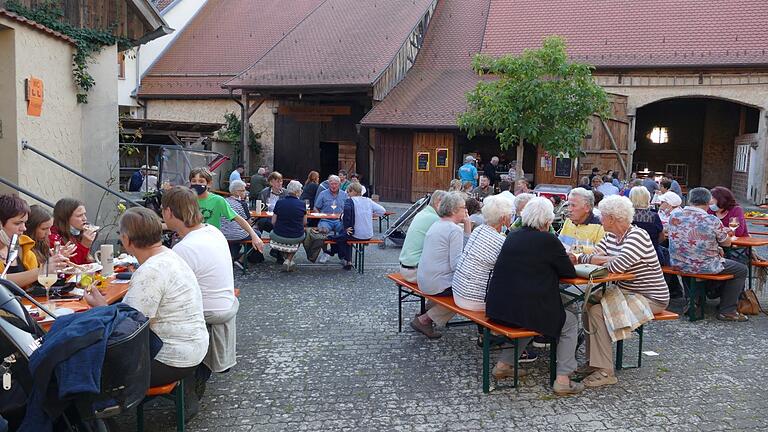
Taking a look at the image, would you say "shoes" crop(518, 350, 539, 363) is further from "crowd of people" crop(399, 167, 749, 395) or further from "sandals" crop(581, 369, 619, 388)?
"sandals" crop(581, 369, 619, 388)

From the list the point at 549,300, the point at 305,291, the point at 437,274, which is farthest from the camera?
the point at 305,291

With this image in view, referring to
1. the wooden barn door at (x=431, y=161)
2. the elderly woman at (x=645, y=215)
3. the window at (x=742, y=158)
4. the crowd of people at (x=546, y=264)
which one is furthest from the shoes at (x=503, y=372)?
the window at (x=742, y=158)

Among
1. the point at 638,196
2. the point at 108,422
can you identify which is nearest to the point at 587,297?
the point at 638,196

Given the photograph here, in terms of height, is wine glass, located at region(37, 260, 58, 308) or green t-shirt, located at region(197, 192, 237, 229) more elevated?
green t-shirt, located at region(197, 192, 237, 229)

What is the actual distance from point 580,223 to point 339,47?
16.6 metres

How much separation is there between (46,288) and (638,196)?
6.14m

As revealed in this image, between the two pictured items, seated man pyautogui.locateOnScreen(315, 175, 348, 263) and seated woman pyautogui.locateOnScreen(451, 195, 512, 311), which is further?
seated man pyautogui.locateOnScreen(315, 175, 348, 263)

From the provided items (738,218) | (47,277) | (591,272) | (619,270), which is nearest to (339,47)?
(738,218)

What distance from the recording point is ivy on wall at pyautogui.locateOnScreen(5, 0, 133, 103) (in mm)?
10578

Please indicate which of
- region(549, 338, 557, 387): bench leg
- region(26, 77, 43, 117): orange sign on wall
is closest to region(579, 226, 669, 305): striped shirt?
region(549, 338, 557, 387): bench leg

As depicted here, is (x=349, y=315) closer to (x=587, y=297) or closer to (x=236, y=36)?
(x=587, y=297)

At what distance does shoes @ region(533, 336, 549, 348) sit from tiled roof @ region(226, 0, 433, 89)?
14551 mm

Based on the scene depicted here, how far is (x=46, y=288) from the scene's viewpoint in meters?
4.54

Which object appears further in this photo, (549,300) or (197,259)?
(549,300)
